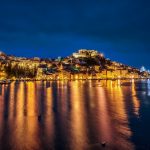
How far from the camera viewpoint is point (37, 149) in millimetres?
14242

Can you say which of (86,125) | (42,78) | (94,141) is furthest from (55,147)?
(42,78)

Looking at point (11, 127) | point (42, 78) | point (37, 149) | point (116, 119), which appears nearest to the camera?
point (37, 149)

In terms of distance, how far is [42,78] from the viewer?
18962cm

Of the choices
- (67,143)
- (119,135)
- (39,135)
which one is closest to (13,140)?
(39,135)

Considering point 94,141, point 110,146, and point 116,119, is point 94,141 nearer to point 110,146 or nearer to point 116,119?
point 110,146

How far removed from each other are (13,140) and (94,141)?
13.5ft

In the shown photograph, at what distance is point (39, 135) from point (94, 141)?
3.32 metres

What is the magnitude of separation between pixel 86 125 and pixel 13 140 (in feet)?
Answer: 18.5

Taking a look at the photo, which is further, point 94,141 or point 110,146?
point 94,141

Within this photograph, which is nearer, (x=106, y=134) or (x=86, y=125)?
(x=106, y=134)

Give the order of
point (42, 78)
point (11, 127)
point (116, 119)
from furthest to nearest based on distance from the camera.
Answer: point (42, 78)
point (116, 119)
point (11, 127)

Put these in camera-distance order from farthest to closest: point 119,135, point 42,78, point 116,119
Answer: point 42,78
point 116,119
point 119,135

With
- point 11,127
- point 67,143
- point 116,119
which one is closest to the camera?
point 67,143

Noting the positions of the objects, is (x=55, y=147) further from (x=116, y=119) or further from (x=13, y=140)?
(x=116, y=119)
